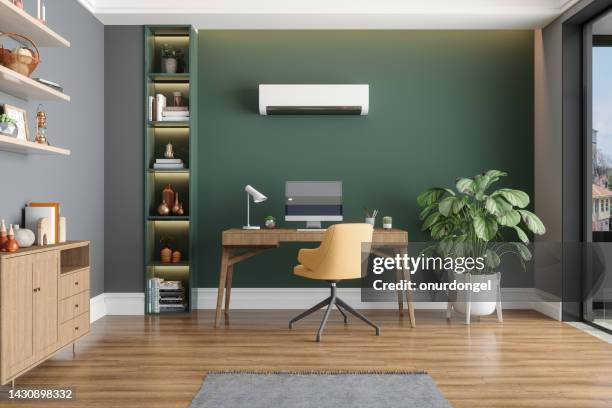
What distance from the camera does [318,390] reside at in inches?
117

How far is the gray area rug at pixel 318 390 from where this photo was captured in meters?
2.78

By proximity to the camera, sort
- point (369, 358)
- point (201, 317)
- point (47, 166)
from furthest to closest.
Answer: point (201, 317) → point (47, 166) → point (369, 358)

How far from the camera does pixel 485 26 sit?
5273 millimetres

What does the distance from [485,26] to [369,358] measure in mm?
3493

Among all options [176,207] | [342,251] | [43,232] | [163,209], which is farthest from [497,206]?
[43,232]

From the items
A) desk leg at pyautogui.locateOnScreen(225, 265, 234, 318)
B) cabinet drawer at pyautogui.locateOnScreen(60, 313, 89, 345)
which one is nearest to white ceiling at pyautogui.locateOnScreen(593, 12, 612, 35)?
desk leg at pyautogui.locateOnScreen(225, 265, 234, 318)

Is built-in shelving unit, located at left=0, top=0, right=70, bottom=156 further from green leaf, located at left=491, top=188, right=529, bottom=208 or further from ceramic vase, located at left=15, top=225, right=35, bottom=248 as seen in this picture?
green leaf, located at left=491, top=188, right=529, bottom=208

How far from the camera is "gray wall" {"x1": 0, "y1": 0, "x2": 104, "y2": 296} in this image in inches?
146

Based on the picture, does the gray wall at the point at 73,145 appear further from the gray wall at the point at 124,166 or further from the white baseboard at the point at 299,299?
the white baseboard at the point at 299,299

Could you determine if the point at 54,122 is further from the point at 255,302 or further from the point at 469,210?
the point at 469,210

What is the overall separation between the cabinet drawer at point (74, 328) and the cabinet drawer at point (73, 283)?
0.18 m

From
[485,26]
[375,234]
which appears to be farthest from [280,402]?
[485,26]

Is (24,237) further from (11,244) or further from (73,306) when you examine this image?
(73,306)

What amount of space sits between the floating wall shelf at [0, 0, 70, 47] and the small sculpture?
120cm
